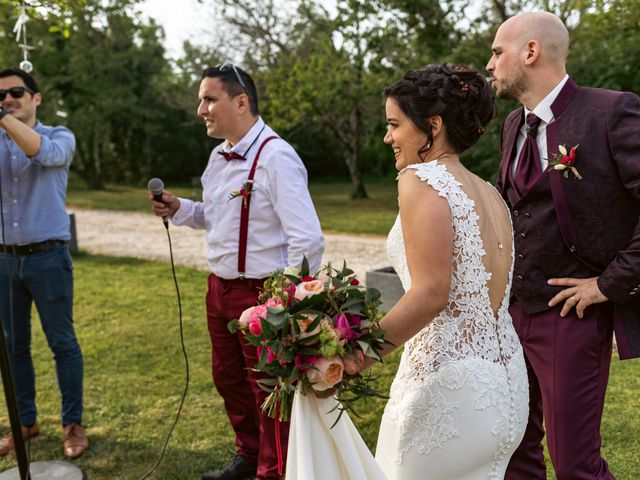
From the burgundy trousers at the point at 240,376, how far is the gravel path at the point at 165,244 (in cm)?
604

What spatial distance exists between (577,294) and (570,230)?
0.28 meters

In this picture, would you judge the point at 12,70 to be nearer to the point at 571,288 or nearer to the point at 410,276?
the point at 410,276

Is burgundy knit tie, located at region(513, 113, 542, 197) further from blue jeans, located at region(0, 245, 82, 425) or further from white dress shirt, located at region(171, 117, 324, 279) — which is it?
blue jeans, located at region(0, 245, 82, 425)

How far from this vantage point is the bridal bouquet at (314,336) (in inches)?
86.7

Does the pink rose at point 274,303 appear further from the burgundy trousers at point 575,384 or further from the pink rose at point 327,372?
the burgundy trousers at point 575,384

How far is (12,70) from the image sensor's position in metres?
4.27

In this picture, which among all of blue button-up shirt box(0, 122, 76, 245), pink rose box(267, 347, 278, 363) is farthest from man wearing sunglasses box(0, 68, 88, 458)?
pink rose box(267, 347, 278, 363)

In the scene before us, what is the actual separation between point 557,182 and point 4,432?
434 cm

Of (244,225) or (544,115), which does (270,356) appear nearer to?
(244,225)

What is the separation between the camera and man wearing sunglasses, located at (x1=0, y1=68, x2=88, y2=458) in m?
4.30

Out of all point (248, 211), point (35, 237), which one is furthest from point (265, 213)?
point (35, 237)

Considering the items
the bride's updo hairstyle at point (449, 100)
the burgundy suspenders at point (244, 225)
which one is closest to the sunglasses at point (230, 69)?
the burgundy suspenders at point (244, 225)

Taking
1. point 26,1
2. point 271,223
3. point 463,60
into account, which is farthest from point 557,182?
point 463,60

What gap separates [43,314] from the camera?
446 centimetres
